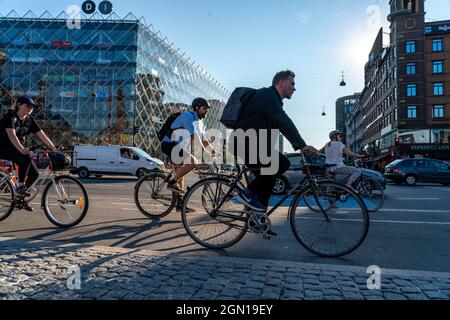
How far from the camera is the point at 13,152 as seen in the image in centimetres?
513

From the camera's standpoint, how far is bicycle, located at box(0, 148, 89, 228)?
16.6ft

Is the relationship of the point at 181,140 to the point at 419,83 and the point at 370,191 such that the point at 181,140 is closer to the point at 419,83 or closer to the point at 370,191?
the point at 370,191

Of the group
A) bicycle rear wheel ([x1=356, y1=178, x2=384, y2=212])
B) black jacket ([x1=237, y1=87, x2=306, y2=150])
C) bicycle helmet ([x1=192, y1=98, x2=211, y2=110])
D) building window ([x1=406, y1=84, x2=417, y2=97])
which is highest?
building window ([x1=406, y1=84, x2=417, y2=97])

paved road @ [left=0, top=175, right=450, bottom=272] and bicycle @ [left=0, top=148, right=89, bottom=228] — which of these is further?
bicycle @ [left=0, top=148, right=89, bottom=228]

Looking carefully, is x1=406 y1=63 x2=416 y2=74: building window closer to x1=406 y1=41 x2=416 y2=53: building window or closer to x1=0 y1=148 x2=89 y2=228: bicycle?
x1=406 y1=41 x2=416 y2=53: building window

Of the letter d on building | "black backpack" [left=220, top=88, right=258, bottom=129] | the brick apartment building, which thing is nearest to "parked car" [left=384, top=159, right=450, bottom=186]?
"black backpack" [left=220, top=88, right=258, bottom=129]

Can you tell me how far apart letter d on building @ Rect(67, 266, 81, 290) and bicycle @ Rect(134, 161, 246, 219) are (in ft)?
9.14

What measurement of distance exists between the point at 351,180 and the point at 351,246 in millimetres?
4270

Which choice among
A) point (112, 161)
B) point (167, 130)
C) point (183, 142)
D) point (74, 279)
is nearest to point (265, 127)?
point (183, 142)

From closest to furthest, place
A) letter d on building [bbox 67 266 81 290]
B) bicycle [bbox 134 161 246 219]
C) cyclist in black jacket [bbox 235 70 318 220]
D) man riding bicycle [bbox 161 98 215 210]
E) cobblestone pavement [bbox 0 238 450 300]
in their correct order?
1. cobblestone pavement [bbox 0 238 450 300]
2. letter d on building [bbox 67 266 81 290]
3. cyclist in black jacket [bbox 235 70 318 220]
4. man riding bicycle [bbox 161 98 215 210]
5. bicycle [bbox 134 161 246 219]

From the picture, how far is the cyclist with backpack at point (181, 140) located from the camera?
5441 millimetres

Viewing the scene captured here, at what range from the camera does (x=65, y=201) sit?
5.11 m

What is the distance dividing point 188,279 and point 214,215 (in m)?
1.33

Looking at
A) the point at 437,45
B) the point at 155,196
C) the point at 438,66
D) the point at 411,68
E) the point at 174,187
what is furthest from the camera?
the point at 411,68
